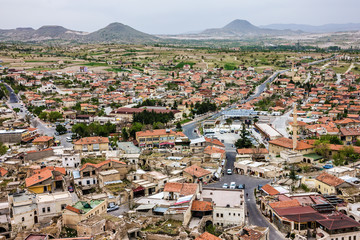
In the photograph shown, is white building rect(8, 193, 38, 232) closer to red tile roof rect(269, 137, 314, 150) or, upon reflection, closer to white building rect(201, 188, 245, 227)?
white building rect(201, 188, 245, 227)

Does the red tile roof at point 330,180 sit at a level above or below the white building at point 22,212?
below

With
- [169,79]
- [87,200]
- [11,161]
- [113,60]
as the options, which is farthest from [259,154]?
[113,60]

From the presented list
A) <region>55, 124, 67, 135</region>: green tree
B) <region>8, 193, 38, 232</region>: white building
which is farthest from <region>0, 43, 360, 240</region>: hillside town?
<region>55, 124, 67, 135</region>: green tree

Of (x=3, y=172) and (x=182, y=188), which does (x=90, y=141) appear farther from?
(x=182, y=188)

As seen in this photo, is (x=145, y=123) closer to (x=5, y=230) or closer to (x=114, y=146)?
(x=114, y=146)

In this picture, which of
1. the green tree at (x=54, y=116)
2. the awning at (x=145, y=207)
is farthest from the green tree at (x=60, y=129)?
the awning at (x=145, y=207)

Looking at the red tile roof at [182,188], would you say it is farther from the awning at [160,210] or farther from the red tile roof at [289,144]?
the red tile roof at [289,144]

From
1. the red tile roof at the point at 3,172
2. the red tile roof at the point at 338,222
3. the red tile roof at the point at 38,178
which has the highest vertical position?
the red tile roof at the point at 38,178
